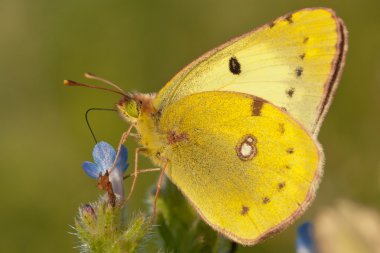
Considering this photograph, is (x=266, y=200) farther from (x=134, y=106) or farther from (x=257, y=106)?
(x=134, y=106)

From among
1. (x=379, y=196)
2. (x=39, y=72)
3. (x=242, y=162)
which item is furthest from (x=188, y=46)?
(x=242, y=162)

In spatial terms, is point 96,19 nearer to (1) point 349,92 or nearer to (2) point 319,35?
(1) point 349,92

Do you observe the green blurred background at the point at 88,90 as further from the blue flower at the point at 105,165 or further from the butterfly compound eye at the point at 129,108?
the blue flower at the point at 105,165

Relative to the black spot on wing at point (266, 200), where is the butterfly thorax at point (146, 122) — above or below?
above

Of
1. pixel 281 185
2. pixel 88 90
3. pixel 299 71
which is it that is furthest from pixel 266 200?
pixel 88 90

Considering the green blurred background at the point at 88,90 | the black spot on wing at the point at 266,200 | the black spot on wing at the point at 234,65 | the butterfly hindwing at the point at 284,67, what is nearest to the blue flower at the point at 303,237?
the black spot on wing at the point at 266,200

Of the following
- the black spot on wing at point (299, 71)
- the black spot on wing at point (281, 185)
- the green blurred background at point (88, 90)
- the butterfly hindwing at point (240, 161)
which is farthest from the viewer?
the green blurred background at point (88, 90)
